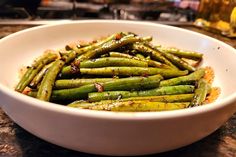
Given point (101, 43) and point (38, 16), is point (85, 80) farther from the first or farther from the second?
point (38, 16)

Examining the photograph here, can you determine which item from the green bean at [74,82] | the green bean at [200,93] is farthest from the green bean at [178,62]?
the green bean at [74,82]

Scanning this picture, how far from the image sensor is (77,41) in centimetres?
117

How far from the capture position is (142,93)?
763mm

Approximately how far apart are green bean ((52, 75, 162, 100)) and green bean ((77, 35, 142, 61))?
0.14 m

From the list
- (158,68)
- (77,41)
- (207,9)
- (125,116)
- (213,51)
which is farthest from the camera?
(207,9)

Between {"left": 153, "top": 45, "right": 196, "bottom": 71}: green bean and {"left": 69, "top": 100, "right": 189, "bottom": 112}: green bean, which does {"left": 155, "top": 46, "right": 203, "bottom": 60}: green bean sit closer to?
{"left": 153, "top": 45, "right": 196, "bottom": 71}: green bean

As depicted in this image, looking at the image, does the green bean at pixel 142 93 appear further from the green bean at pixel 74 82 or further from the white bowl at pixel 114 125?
the white bowl at pixel 114 125

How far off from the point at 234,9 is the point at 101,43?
38.9 inches

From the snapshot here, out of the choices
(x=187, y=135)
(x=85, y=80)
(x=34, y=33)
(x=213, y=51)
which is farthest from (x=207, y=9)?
(x=187, y=135)

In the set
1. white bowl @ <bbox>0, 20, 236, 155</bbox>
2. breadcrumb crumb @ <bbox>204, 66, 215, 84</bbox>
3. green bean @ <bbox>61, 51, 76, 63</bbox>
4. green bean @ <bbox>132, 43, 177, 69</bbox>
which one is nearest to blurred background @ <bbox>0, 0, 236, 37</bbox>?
breadcrumb crumb @ <bbox>204, 66, 215, 84</bbox>

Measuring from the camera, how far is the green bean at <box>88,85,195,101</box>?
2.42 ft

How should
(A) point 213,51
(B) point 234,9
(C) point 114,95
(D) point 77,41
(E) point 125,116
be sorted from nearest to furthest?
(E) point 125,116 → (C) point 114,95 → (A) point 213,51 → (D) point 77,41 → (B) point 234,9

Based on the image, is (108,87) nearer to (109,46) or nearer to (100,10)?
(109,46)

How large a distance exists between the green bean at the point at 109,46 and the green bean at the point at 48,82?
0.07 m
